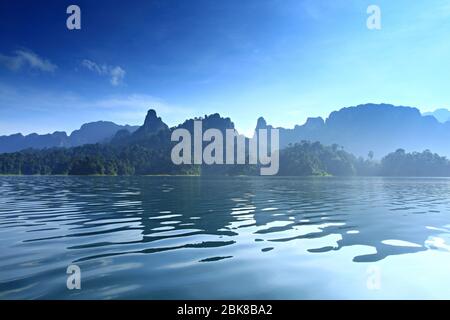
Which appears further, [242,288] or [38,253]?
[38,253]

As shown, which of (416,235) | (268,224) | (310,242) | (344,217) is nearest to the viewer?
(310,242)

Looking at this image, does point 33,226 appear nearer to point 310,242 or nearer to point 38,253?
point 38,253

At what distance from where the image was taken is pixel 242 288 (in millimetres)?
9930

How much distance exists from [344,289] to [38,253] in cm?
1181

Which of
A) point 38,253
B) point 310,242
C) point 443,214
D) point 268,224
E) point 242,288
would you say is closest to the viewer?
point 242,288

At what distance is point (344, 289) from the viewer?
32.8 ft

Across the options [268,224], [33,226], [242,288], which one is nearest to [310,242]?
[268,224]

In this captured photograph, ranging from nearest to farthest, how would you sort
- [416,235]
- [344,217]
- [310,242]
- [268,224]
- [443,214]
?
[310,242] → [416,235] → [268,224] → [344,217] → [443,214]
